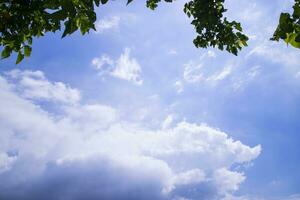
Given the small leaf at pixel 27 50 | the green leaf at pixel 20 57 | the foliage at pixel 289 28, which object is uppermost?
the small leaf at pixel 27 50

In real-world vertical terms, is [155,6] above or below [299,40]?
above

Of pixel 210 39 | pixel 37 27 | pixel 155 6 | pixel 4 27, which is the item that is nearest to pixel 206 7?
pixel 210 39

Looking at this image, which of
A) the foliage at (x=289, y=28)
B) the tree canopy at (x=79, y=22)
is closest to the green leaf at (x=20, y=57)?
the tree canopy at (x=79, y=22)

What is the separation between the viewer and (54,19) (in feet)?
15.0

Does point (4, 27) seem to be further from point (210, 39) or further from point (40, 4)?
point (210, 39)

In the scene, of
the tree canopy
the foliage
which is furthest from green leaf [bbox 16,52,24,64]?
the foliage

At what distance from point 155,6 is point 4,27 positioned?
5.52 meters

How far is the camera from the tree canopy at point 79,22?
3.79m

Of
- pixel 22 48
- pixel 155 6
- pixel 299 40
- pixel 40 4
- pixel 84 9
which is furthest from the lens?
pixel 155 6

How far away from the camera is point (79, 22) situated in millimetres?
5387

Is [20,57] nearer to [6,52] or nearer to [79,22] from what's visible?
[6,52]

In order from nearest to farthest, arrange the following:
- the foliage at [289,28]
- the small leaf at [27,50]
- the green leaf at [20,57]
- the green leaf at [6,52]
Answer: the foliage at [289,28]
the green leaf at [6,52]
the green leaf at [20,57]
the small leaf at [27,50]

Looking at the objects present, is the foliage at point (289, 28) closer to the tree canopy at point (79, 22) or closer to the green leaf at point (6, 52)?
the tree canopy at point (79, 22)

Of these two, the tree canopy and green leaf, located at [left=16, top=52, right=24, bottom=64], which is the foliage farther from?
green leaf, located at [left=16, top=52, right=24, bottom=64]
